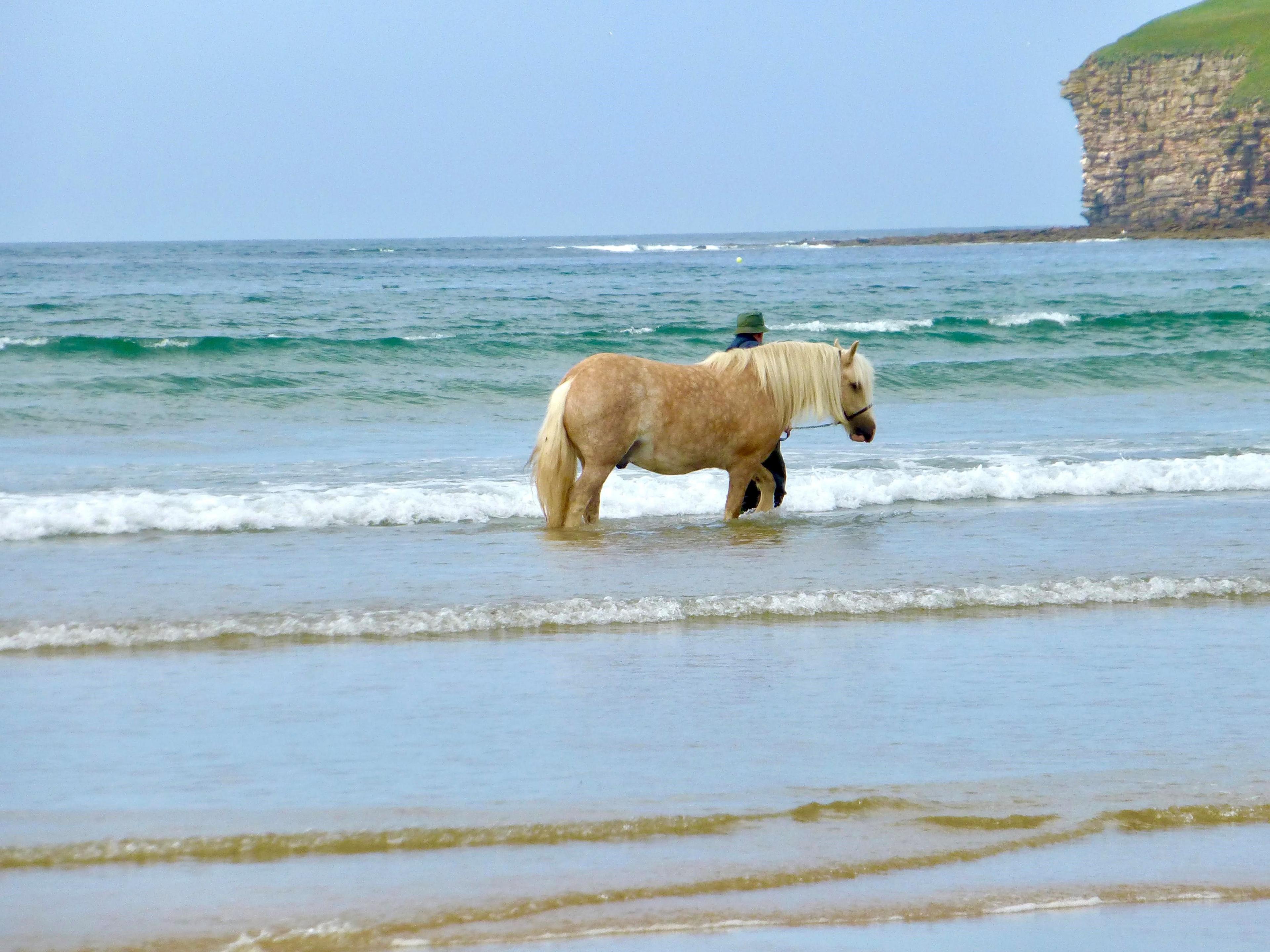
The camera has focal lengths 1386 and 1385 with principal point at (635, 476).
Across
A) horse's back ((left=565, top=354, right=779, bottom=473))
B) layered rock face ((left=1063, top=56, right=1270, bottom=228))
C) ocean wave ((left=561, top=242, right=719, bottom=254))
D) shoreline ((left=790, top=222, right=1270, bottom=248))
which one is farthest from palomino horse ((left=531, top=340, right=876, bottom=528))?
layered rock face ((left=1063, top=56, right=1270, bottom=228))

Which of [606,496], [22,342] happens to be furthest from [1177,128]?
[606,496]

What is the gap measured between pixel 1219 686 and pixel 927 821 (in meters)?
1.82

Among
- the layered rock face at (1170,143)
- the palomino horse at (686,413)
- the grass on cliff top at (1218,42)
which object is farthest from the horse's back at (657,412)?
the grass on cliff top at (1218,42)

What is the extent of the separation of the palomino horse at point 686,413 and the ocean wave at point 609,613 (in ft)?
6.36

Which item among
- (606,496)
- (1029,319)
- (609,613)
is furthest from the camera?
(1029,319)

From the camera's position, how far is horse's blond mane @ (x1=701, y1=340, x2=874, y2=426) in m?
8.46

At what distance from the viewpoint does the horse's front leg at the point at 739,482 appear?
8570 millimetres

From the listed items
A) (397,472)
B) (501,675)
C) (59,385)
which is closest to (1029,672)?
(501,675)

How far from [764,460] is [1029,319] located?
19284 mm

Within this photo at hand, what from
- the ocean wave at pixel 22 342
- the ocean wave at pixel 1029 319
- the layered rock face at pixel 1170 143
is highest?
the layered rock face at pixel 1170 143

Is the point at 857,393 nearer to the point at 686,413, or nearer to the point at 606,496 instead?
the point at 686,413

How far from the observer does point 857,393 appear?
8734 mm

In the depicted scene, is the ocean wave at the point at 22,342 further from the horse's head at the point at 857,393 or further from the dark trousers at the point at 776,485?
the horse's head at the point at 857,393

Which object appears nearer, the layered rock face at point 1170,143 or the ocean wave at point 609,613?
the ocean wave at point 609,613
